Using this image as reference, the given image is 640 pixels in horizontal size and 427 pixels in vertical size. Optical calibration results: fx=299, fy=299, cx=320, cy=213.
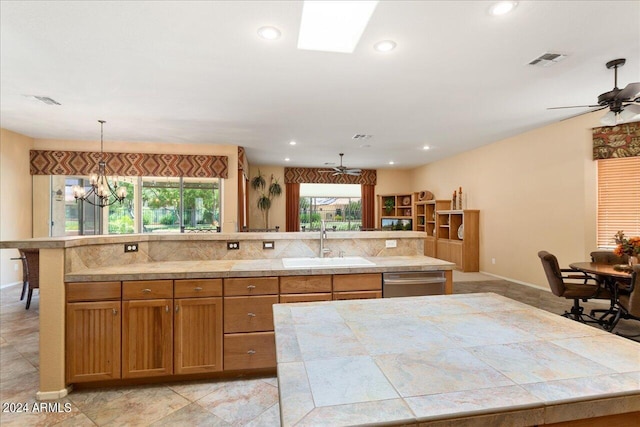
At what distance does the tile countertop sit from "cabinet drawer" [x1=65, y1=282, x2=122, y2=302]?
1.68 meters

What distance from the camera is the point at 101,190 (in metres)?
5.26

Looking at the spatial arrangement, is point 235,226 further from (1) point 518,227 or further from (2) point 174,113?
(1) point 518,227

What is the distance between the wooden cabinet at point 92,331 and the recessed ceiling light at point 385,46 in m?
2.95

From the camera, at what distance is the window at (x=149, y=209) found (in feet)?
20.9

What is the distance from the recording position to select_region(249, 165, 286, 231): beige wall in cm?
930

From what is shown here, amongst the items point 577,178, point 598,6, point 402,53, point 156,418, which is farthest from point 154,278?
point 577,178

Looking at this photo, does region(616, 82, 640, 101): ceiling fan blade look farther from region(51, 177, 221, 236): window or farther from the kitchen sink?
region(51, 177, 221, 236): window

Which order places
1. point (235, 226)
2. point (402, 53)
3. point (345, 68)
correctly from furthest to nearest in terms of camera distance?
point (235, 226)
point (345, 68)
point (402, 53)

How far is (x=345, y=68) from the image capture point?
312 cm

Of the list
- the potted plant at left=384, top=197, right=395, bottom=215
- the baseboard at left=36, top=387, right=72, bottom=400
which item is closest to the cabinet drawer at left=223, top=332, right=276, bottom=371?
the baseboard at left=36, top=387, right=72, bottom=400

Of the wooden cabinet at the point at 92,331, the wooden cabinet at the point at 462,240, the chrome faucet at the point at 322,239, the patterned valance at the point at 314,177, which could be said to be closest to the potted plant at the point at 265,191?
the patterned valance at the point at 314,177

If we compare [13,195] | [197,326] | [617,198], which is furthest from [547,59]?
[13,195]

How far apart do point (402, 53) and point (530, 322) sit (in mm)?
2554

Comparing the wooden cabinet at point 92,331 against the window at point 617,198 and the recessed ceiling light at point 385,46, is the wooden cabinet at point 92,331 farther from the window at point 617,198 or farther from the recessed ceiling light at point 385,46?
the window at point 617,198
